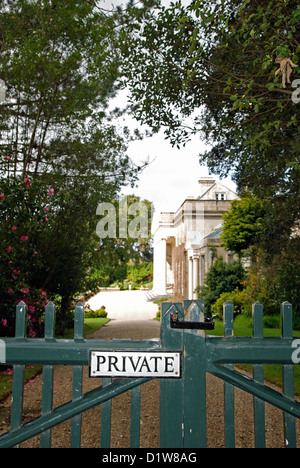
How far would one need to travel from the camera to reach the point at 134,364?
1.74 metres

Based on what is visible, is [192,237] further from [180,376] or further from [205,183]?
[180,376]

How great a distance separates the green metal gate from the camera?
5.74 feet

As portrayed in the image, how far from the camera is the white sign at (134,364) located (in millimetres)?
1728

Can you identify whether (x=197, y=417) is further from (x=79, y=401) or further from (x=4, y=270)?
(x=4, y=270)

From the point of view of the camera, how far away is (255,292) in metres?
14.2

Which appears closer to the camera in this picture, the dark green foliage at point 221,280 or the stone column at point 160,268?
the dark green foliage at point 221,280

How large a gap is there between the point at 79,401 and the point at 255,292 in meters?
13.2

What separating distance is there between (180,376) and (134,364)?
216mm

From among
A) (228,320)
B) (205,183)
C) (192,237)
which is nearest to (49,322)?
(228,320)

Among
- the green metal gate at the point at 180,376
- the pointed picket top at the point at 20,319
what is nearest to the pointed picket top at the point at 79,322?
the green metal gate at the point at 180,376

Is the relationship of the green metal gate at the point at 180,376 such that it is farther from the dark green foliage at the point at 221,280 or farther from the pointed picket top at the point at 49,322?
the dark green foliage at the point at 221,280

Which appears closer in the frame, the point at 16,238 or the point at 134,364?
the point at 134,364

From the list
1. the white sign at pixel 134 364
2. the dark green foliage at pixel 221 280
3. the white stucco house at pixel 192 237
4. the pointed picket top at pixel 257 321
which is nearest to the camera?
the white sign at pixel 134 364

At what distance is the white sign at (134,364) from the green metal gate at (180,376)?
0.8 inches
